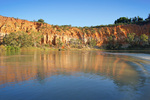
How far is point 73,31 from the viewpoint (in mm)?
78125

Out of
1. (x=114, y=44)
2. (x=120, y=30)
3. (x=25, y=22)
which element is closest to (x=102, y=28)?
(x=120, y=30)

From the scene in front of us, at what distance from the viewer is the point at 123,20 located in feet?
304

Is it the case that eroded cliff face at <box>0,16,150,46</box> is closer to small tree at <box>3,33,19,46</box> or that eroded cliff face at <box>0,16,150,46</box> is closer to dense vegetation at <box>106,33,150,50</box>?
dense vegetation at <box>106,33,150,50</box>

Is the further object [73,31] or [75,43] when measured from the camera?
[73,31]

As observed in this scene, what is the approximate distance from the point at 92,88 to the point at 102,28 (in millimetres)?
79010

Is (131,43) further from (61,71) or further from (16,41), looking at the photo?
(61,71)

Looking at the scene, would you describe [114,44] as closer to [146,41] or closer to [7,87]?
[146,41]

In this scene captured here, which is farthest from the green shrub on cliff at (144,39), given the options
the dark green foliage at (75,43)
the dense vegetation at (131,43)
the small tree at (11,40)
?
the small tree at (11,40)

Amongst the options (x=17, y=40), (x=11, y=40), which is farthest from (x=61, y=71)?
(x=17, y=40)

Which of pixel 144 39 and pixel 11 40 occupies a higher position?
pixel 144 39

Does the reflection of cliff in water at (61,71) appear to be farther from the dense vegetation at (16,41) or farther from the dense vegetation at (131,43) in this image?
the dense vegetation at (131,43)

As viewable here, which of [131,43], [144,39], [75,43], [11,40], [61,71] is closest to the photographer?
[61,71]

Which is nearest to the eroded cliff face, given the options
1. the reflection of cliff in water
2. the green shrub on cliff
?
the green shrub on cliff

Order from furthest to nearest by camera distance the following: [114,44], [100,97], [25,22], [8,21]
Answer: [114,44], [25,22], [8,21], [100,97]
